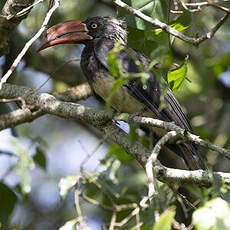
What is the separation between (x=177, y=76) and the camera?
3.24 m

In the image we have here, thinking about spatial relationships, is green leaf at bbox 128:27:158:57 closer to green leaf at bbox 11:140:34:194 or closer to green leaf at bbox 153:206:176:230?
green leaf at bbox 11:140:34:194

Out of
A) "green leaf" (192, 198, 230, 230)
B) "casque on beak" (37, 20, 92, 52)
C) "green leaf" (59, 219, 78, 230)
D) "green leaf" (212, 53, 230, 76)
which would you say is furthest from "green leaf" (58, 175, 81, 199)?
"green leaf" (212, 53, 230, 76)

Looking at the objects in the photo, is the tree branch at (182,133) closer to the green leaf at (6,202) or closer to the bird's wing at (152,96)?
the bird's wing at (152,96)

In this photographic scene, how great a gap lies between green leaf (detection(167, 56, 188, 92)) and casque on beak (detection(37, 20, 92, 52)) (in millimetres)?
1289

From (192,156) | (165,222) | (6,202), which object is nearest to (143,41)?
(192,156)

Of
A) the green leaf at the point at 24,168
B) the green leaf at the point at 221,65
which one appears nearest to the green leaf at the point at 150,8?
the green leaf at the point at 24,168

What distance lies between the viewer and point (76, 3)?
6648 mm

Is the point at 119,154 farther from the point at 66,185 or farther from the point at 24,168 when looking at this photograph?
the point at 66,185

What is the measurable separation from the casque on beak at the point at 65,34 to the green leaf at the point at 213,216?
2.54 m

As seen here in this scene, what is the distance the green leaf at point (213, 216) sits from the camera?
6.00 ft

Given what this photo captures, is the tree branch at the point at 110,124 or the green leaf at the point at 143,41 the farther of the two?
the green leaf at the point at 143,41

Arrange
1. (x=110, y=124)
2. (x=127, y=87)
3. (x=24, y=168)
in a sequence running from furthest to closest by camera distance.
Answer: (x=127, y=87) < (x=110, y=124) < (x=24, y=168)

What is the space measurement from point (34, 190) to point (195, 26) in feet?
10.9

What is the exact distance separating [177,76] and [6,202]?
173 cm
